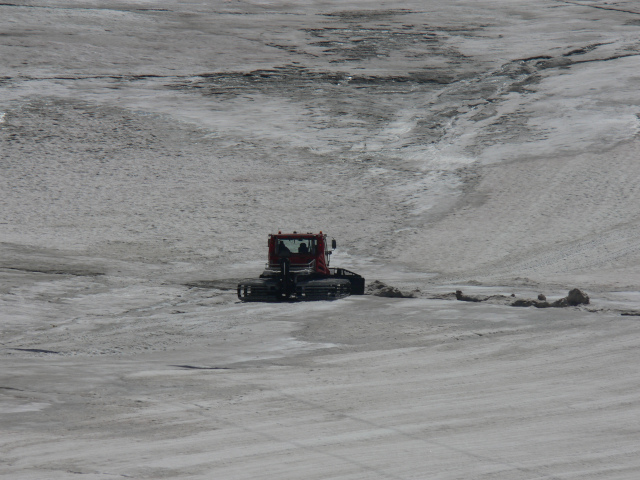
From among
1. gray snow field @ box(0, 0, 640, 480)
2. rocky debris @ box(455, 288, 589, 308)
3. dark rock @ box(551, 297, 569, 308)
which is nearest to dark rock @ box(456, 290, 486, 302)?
rocky debris @ box(455, 288, 589, 308)

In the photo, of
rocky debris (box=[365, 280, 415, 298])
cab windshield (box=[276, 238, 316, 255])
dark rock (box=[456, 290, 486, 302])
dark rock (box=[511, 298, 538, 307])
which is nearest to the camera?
dark rock (box=[511, 298, 538, 307])

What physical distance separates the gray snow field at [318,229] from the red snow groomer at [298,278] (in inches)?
29.5

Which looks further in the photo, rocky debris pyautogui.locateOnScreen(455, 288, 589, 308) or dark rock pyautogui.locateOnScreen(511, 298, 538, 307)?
dark rock pyautogui.locateOnScreen(511, 298, 538, 307)

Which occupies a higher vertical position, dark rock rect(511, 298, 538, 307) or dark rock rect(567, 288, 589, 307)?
dark rock rect(567, 288, 589, 307)

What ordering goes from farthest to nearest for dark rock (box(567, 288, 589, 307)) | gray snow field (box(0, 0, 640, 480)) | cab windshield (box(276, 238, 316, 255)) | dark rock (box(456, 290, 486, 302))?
cab windshield (box(276, 238, 316, 255)) → dark rock (box(456, 290, 486, 302)) → dark rock (box(567, 288, 589, 307)) → gray snow field (box(0, 0, 640, 480))

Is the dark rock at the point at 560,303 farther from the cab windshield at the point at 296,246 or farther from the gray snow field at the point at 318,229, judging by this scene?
the cab windshield at the point at 296,246

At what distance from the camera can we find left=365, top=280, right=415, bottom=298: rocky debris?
17.8 meters

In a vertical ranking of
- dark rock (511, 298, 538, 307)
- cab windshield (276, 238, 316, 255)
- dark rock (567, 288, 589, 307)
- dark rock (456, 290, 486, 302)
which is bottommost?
dark rock (456, 290, 486, 302)

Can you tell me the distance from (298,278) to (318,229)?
8.19 metres

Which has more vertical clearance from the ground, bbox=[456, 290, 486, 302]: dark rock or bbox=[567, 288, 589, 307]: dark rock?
bbox=[567, 288, 589, 307]: dark rock

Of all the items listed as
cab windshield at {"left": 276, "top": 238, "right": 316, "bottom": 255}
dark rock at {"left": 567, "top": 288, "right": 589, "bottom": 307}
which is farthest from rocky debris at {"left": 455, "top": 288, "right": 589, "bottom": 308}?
cab windshield at {"left": 276, "top": 238, "right": 316, "bottom": 255}

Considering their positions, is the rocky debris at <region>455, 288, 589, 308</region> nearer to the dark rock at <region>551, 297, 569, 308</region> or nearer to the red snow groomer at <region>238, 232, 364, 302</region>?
the dark rock at <region>551, 297, 569, 308</region>

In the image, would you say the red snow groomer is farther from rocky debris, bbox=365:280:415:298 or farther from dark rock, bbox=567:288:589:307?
dark rock, bbox=567:288:589:307

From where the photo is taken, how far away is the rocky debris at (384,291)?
17766mm
